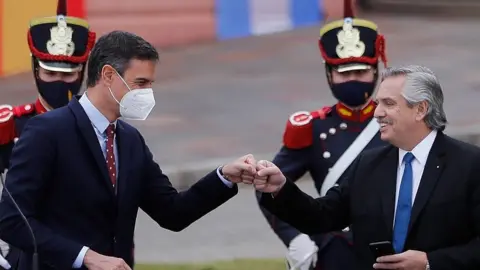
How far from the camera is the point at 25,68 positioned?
1502cm

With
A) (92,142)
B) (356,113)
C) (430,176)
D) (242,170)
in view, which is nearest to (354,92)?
(356,113)

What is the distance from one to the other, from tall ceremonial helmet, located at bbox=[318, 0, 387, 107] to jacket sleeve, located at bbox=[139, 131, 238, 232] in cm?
124

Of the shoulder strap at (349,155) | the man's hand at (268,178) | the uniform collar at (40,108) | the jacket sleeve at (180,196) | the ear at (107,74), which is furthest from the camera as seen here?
the uniform collar at (40,108)

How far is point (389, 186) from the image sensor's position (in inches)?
175

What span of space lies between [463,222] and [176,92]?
10.2 metres

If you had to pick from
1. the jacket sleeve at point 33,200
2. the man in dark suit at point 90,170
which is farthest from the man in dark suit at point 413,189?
the jacket sleeve at point 33,200

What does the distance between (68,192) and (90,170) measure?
0.38 ft

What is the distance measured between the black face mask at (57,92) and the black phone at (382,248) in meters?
2.12

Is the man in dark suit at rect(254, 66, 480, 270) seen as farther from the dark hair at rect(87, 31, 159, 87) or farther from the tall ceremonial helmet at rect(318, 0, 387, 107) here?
the tall ceremonial helmet at rect(318, 0, 387, 107)

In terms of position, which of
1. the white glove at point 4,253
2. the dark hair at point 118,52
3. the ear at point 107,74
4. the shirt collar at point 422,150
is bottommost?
the white glove at point 4,253

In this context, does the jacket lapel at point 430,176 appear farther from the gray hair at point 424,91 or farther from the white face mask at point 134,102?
the white face mask at point 134,102

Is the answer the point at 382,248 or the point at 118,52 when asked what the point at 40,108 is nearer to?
the point at 118,52

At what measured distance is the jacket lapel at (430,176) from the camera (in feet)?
14.3

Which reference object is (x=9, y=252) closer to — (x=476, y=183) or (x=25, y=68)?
(x=476, y=183)
